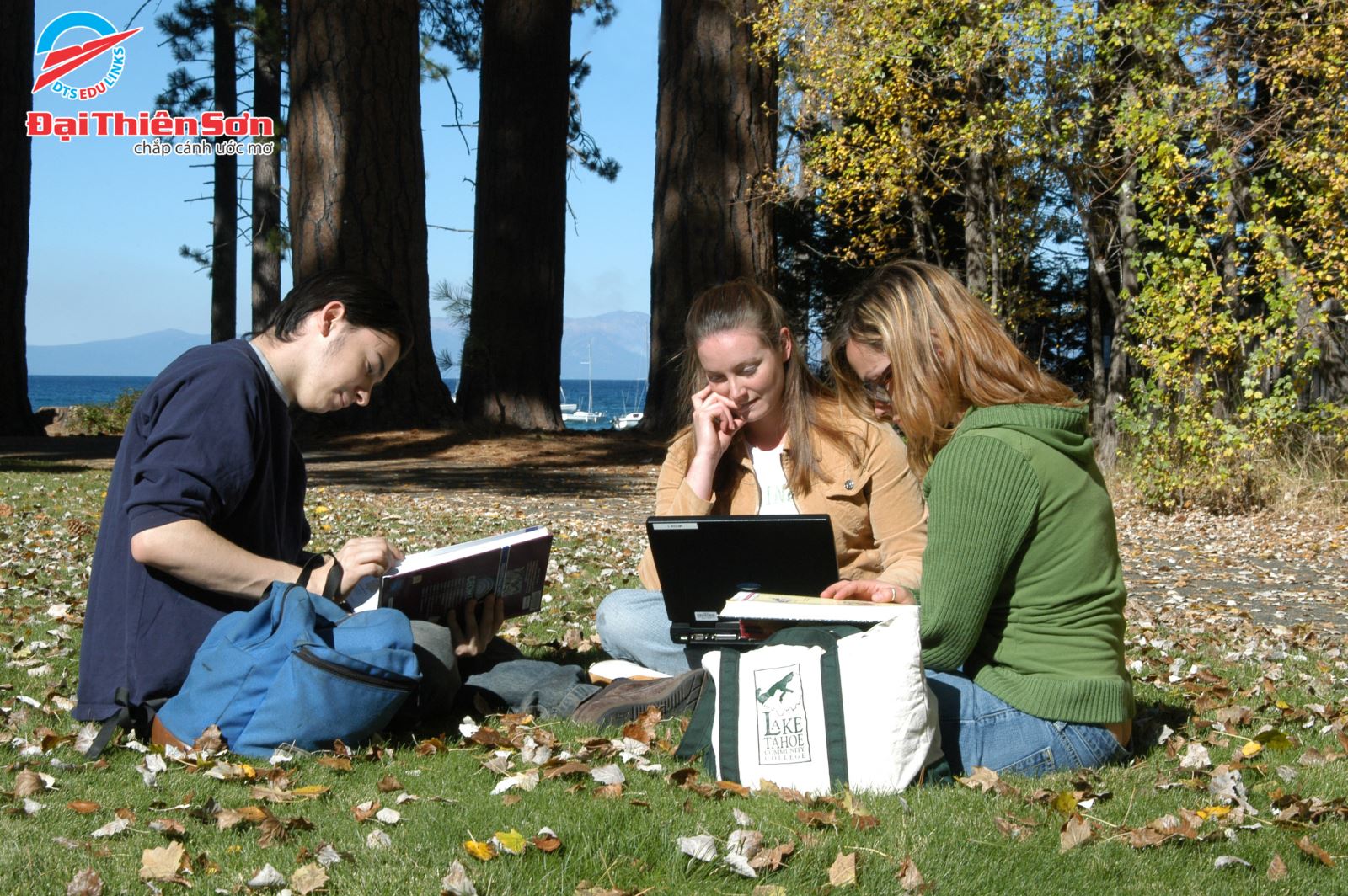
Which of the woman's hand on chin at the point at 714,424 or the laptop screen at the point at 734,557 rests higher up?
the woman's hand on chin at the point at 714,424

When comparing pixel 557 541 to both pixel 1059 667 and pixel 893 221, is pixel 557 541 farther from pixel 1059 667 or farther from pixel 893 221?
pixel 893 221

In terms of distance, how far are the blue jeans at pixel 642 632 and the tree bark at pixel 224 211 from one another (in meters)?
21.2

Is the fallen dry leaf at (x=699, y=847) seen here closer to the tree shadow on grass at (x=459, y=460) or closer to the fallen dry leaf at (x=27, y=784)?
the fallen dry leaf at (x=27, y=784)

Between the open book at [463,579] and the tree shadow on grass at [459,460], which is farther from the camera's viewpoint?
the tree shadow on grass at [459,460]

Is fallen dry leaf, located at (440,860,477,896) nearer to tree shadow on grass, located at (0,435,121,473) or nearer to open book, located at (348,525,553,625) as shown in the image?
open book, located at (348,525,553,625)

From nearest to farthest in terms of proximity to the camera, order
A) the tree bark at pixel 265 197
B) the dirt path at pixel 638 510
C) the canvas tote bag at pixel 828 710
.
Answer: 1. the canvas tote bag at pixel 828 710
2. the dirt path at pixel 638 510
3. the tree bark at pixel 265 197

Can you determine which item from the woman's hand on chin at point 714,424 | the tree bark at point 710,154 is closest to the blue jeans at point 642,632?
the woman's hand on chin at point 714,424

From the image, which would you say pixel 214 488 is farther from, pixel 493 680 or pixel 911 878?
pixel 911 878

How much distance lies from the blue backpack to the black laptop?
0.90 m

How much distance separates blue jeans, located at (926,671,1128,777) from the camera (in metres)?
3.58

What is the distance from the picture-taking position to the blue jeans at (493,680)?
164 inches

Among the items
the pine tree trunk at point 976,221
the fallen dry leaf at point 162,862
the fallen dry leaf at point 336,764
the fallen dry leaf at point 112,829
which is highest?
the pine tree trunk at point 976,221

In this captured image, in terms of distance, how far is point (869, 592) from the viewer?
3.86m

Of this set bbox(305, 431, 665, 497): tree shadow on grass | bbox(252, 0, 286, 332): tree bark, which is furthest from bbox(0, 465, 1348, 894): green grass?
bbox(252, 0, 286, 332): tree bark
